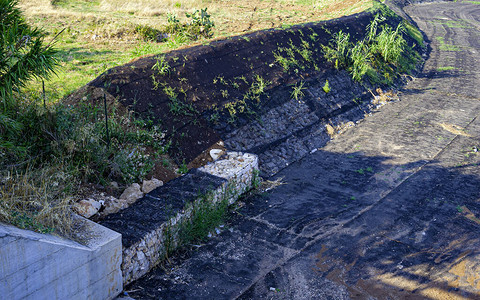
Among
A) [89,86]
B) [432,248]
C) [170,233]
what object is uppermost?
[89,86]

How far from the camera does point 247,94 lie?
12.2 meters

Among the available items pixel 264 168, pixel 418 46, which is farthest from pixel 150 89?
pixel 418 46

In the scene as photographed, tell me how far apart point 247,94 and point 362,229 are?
18.0 ft

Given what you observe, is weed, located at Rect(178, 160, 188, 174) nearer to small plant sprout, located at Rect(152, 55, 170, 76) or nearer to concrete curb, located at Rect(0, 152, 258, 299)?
concrete curb, located at Rect(0, 152, 258, 299)

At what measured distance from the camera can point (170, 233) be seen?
23.1 ft

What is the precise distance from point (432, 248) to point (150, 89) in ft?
23.8

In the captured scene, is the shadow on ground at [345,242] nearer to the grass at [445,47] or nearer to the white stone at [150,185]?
the white stone at [150,185]

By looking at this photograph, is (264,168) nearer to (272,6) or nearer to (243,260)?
(243,260)

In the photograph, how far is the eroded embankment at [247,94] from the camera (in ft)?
33.3

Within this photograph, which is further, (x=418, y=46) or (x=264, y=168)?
(x=418, y=46)

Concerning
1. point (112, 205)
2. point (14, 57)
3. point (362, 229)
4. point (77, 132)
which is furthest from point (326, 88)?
point (14, 57)

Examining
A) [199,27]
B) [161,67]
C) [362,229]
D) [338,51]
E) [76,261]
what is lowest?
[362,229]

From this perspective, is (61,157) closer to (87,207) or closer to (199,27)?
(87,207)

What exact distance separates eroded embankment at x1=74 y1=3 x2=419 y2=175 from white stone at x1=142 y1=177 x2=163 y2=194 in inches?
49.4
